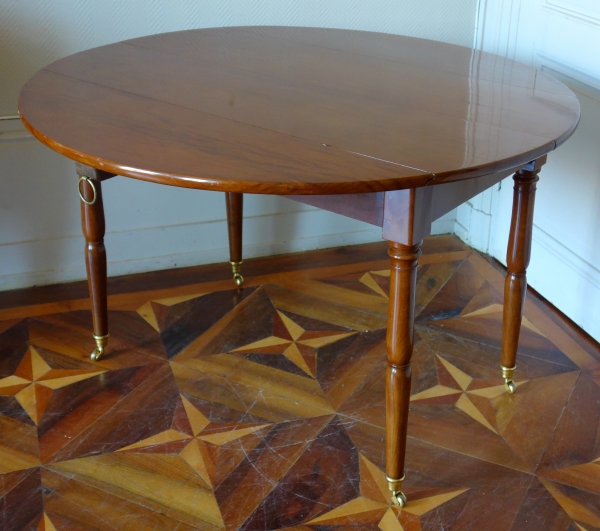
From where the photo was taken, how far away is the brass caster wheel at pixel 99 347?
139 centimetres

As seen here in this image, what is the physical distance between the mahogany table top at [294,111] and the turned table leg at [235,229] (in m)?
0.33

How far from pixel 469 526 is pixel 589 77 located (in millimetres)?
852

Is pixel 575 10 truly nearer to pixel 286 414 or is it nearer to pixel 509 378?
pixel 509 378

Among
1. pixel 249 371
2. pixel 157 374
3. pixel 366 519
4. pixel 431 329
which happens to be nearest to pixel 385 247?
pixel 431 329

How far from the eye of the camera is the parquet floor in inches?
42.8

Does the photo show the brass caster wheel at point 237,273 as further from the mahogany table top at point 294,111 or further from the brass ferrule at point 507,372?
Answer: the brass ferrule at point 507,372

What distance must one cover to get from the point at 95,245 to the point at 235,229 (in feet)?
1.22

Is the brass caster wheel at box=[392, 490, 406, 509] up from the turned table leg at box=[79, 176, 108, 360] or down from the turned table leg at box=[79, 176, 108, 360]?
down

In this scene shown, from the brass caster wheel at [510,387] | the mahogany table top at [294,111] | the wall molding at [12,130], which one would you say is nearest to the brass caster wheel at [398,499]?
the brass caster wheel at [510,387]

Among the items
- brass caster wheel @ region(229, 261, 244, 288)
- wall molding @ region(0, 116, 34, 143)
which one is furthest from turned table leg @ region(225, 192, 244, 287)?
wall molding @ region(0, 116, 34, 143)

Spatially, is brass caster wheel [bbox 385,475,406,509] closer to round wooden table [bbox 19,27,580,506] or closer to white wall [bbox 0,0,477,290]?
round wooden table [bbox 19,27,580,506]

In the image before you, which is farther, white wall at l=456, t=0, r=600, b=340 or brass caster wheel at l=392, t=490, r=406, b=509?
white wall at l=456, t=0, r=600, b=340

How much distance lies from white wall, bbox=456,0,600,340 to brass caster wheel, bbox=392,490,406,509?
2.02 feet

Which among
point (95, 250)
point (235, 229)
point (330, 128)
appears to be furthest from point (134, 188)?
point (330, 128)
